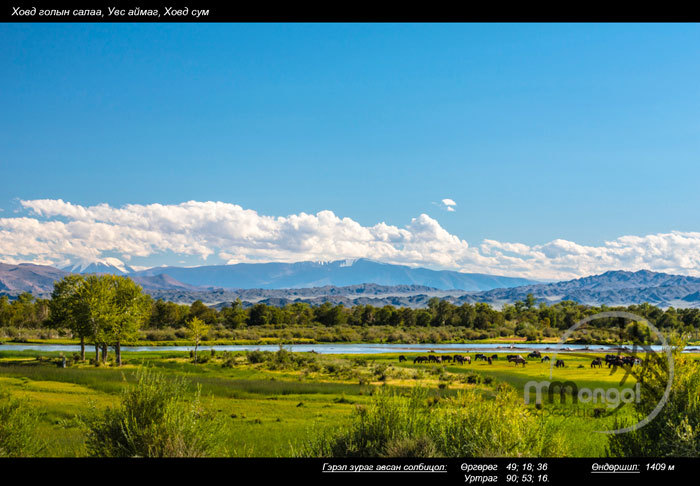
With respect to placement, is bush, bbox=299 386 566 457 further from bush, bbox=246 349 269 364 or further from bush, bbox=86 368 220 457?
bush, bbox=246 349 269 364

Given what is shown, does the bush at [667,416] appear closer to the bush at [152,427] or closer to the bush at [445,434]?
the bush at [445,434]

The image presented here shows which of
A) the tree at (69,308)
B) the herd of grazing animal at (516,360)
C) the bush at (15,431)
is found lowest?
the herd of grazing animal at (516,360)

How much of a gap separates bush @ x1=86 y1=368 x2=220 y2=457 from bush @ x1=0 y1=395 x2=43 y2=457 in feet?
7.10

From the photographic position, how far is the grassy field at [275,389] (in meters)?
18.1

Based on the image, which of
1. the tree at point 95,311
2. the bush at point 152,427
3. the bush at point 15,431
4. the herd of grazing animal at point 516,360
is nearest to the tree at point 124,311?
the tree at point 95,311

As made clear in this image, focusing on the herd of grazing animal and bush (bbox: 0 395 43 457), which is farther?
the herd of grazing animal

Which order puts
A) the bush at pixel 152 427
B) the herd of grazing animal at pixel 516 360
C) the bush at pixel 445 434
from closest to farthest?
1. the bush at pixel 445 434
2. the bush at pixel 152 427
3. the herd of grazing animal at pixel 516 360

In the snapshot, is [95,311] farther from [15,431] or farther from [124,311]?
[15,431]

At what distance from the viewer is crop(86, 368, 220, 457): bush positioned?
9.88 metres

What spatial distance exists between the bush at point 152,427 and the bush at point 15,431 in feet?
7.10

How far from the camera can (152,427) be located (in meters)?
9.97

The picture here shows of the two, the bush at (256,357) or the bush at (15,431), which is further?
the bush at (256,357)

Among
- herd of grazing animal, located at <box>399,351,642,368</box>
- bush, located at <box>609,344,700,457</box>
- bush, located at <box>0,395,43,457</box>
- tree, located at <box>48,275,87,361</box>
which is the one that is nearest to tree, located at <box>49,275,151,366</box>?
tree, located at <box>48,275,87,361</box>
